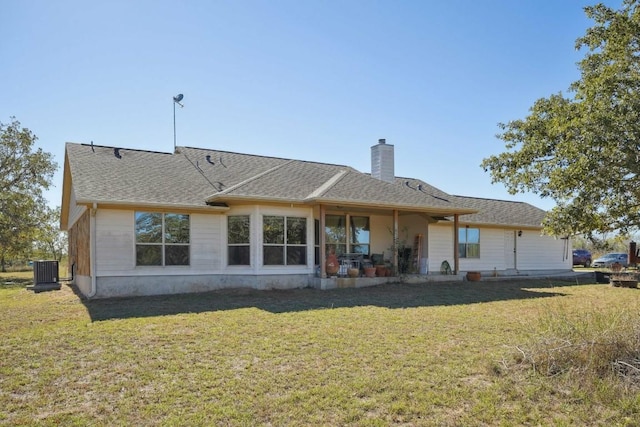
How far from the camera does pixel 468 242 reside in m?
18.7

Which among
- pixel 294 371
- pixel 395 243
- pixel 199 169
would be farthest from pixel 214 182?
pixel 294 371

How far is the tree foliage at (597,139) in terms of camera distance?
5.61 meters

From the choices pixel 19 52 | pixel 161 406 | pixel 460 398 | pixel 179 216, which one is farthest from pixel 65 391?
pixel 19 52

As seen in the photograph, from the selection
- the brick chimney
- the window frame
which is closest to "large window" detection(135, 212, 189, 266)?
the window frame

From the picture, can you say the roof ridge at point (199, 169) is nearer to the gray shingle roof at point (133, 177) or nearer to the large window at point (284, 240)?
the gray shingle roof at point (133, 177)

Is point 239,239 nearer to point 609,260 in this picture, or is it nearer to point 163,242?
point 163,242

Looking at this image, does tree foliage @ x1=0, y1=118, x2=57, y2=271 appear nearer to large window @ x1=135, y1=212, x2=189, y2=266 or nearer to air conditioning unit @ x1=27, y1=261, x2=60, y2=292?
→ air conditioning unit @ x1=27, y1=261, x2=60, y2=292

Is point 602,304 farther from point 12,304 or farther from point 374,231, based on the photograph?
point 12,304

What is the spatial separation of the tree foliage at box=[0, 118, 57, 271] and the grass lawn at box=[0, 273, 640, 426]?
20394 mm

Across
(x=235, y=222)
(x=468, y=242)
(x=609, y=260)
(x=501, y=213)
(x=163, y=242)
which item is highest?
(x=501, y=213)

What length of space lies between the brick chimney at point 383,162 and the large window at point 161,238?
26.8 feet

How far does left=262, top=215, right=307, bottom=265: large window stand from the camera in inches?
524

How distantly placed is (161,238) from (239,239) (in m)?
2.29

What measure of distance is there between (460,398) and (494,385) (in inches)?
23.5
